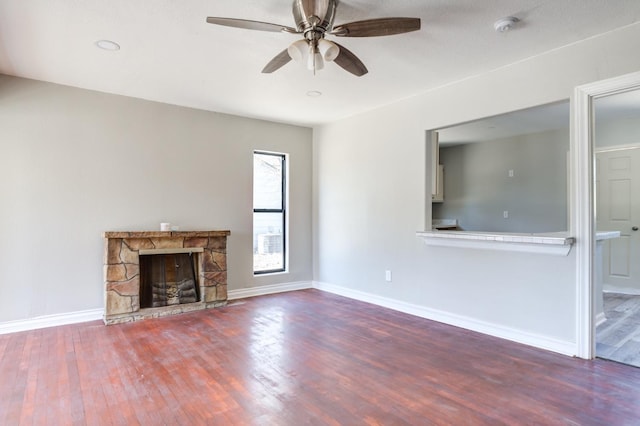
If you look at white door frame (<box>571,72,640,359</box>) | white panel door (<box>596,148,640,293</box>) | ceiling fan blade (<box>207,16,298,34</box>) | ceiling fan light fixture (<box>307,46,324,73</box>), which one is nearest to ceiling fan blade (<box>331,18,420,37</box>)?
ceiling fan light fixture (<box>307,46,324,73</box>)

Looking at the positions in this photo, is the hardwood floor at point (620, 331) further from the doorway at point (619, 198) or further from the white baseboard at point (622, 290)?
the white baseboard at point (622, 290)

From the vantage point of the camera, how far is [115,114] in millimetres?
4141

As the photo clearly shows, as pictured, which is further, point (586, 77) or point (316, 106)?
point (316, 106)

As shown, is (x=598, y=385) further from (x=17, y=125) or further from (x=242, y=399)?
(x=17, y=125)

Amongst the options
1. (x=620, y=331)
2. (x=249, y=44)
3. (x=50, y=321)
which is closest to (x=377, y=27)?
(x=249, y=44)

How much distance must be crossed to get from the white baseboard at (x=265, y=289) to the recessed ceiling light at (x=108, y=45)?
318 cm

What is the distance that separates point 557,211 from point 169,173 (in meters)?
5.59

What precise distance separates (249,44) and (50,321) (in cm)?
345

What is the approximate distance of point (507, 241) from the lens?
10.8ft

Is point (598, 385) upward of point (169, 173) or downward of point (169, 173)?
downward

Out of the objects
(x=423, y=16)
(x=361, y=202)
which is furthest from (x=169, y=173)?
(x=423, y=16)

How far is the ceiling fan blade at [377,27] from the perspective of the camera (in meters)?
2.15

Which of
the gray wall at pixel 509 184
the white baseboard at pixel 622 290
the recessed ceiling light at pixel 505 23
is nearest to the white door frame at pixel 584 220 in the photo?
the recessed ceiling light at pixel 505 23

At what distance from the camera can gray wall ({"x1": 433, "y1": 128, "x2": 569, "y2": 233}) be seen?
5477 millimetres
